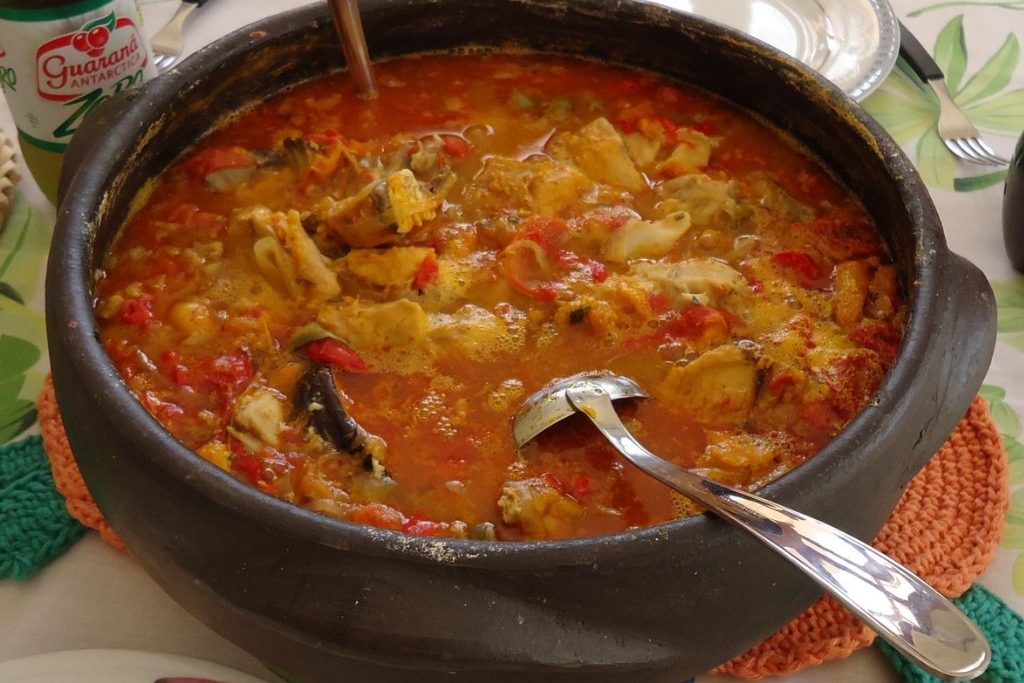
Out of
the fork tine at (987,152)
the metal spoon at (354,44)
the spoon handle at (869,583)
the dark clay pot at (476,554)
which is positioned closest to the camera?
the spoon handle at (869,583)

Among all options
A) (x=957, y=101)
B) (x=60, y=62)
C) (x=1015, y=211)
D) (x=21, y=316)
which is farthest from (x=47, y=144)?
(x=957, y=101)

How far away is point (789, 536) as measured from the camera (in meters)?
0.95

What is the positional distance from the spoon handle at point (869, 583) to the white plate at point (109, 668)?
640 mm

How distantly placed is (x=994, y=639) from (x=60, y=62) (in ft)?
5.50

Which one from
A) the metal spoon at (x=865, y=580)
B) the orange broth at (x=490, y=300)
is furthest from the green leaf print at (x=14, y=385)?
the metal spoon at (x=865, y=580)

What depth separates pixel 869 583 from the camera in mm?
901

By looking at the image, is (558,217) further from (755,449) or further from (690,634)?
(690,634)

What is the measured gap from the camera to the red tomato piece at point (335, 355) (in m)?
1.38

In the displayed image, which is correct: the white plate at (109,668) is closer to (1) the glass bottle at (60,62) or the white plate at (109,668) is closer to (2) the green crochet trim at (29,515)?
(2) the green crochet trim at (29,515)

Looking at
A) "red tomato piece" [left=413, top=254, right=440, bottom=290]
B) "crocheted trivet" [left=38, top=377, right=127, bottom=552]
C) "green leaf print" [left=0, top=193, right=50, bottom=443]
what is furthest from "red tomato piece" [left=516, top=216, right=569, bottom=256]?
"green leaf print" [left=0, top=193, right=50, bottom=443]

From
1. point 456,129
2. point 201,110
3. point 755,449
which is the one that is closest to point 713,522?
point 755,449

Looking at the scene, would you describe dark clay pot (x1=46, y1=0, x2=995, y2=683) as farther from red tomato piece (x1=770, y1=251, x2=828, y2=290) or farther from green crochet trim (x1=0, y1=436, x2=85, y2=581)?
green crochet trim (x1=0, y1=436, x2=85, y2=581)

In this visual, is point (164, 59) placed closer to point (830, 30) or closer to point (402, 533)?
point (830, 30)

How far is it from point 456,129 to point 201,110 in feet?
1.45
